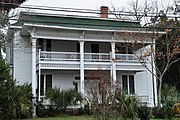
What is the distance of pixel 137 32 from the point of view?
24.8m

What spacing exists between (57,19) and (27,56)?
4355 millimetres

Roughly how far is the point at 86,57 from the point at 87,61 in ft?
1.87

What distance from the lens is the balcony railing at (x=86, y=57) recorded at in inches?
934

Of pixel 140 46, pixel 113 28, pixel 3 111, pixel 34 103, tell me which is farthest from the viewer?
pixel 140 46

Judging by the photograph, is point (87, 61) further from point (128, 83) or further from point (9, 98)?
point (9, 98)

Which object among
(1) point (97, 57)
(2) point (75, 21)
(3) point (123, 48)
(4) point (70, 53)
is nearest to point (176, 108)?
(1) point (97, 57)

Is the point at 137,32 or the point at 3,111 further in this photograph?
the point at 137,32

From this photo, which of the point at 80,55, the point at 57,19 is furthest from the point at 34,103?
the point at 57,19

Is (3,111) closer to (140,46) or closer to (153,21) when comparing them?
(140,46)

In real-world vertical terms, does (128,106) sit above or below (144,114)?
above

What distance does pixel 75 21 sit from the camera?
27641 mm

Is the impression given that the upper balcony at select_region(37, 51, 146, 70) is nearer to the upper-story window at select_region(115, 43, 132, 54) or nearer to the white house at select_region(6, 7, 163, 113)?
the white house at select_region(6, 7, 163, 113)

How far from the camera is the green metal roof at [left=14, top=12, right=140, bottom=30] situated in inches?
Result: 962

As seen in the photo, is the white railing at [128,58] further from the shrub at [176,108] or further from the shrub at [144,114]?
the shrub at [144,114]
